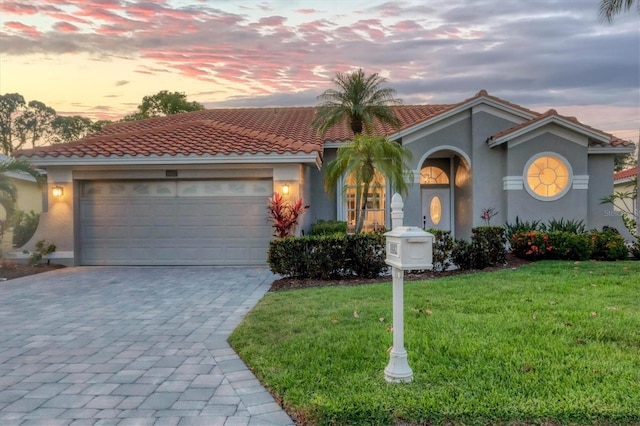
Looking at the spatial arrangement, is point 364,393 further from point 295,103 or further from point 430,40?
point 295,103

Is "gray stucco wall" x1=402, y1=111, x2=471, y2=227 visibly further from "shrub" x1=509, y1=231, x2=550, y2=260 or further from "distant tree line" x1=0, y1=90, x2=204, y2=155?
"distant tree line" x1=0, y1=90, x2=204, y2=155

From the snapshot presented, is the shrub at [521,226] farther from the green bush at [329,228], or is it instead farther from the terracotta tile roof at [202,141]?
the green bush at [329,228]

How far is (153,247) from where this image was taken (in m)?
Result: 12.8

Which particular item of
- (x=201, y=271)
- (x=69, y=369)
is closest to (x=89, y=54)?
(x=201, y=271)

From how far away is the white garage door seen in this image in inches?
499

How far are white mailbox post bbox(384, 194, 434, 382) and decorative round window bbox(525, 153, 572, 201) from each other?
1163 centimetres

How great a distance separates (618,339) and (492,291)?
100 inches

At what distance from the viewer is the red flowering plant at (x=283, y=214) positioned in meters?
11.7

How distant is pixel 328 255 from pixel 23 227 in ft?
33.4

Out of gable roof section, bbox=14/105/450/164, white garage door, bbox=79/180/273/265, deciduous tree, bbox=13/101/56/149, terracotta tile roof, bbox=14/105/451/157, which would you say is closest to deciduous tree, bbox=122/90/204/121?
deciduous tree, bbox=13/101/56/149

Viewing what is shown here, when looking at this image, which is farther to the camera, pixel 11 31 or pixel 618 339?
pixel 11 31

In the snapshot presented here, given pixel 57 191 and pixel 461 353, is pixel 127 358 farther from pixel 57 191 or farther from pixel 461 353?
pixel 57 191

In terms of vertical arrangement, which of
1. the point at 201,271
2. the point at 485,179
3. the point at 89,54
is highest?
the point at 89,54

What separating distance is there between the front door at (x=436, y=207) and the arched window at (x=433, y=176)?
0.67 feet
